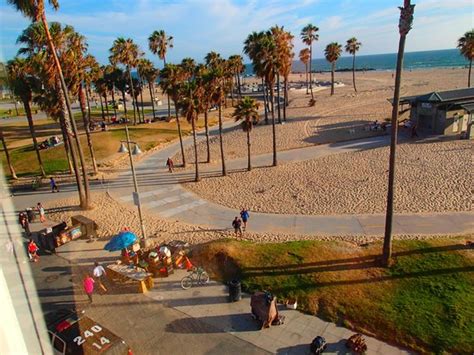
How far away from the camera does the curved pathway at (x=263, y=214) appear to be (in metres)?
19.4

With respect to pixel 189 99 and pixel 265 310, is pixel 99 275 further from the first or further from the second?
pixel 189 99

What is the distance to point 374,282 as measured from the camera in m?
14.2

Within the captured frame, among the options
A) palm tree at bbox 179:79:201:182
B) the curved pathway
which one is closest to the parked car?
the curved pathway

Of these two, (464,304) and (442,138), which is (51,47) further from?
(442,138)

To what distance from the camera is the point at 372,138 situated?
39344 millimetres

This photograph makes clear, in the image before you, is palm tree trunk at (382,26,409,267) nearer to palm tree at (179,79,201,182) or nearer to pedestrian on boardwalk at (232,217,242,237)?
pedestrian on boardwalk at (232,217,242,237)

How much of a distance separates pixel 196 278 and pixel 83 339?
5572mm

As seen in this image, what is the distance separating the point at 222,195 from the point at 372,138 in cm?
2100

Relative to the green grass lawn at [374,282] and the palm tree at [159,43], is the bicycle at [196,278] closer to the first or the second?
the green grass lawn at [374,282]

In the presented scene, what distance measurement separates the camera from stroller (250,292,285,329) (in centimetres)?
1237

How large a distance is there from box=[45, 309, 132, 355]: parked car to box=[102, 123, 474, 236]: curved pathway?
11003 mm

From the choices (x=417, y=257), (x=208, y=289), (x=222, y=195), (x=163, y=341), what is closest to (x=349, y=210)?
(x=417, y=257)

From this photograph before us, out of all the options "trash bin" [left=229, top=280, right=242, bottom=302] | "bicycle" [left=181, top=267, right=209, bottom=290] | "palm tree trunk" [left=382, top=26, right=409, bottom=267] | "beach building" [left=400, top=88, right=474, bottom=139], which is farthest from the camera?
"beach building" [left=400, top=88, right=474, bottom=139]

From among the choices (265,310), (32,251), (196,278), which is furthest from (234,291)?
(32,251)
